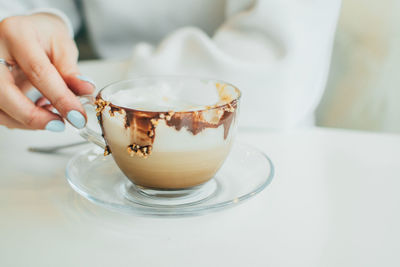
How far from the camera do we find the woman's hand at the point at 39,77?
19.9 inches

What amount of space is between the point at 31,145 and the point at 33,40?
6.2 inches

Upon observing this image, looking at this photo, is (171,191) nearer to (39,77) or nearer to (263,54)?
(39,77)

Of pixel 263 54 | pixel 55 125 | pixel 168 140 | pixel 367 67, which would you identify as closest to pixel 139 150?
pixel 168 140

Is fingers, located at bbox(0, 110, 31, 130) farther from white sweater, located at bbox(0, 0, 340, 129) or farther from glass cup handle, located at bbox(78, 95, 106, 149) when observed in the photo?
white sweater, located at bbox(0, 0, 340, 129)

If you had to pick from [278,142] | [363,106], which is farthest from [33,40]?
[363,106]

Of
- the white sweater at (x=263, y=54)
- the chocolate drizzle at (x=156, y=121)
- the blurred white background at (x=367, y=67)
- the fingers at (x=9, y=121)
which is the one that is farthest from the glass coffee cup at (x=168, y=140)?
the blurred white background at (x=367, y=67)

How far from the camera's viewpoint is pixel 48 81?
509 millimetres

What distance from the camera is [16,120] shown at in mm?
562

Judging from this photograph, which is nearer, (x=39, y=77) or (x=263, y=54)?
(x=39, y=77)

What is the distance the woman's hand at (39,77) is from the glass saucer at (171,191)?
0.06 m

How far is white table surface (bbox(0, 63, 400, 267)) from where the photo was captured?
38 centimetres

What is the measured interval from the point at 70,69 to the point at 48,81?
6 centimetres

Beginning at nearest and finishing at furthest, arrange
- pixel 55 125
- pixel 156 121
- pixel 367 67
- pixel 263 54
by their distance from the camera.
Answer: pixel 156 121
pixel 55 125
pixel 263 54
pixel 367 67

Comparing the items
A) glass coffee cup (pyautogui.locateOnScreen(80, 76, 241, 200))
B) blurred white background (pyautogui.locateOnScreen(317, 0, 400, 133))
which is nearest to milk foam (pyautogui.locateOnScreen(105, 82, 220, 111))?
glass coffee cup (pyautogui.locateOnScreen(80, 76, 241, 200))
